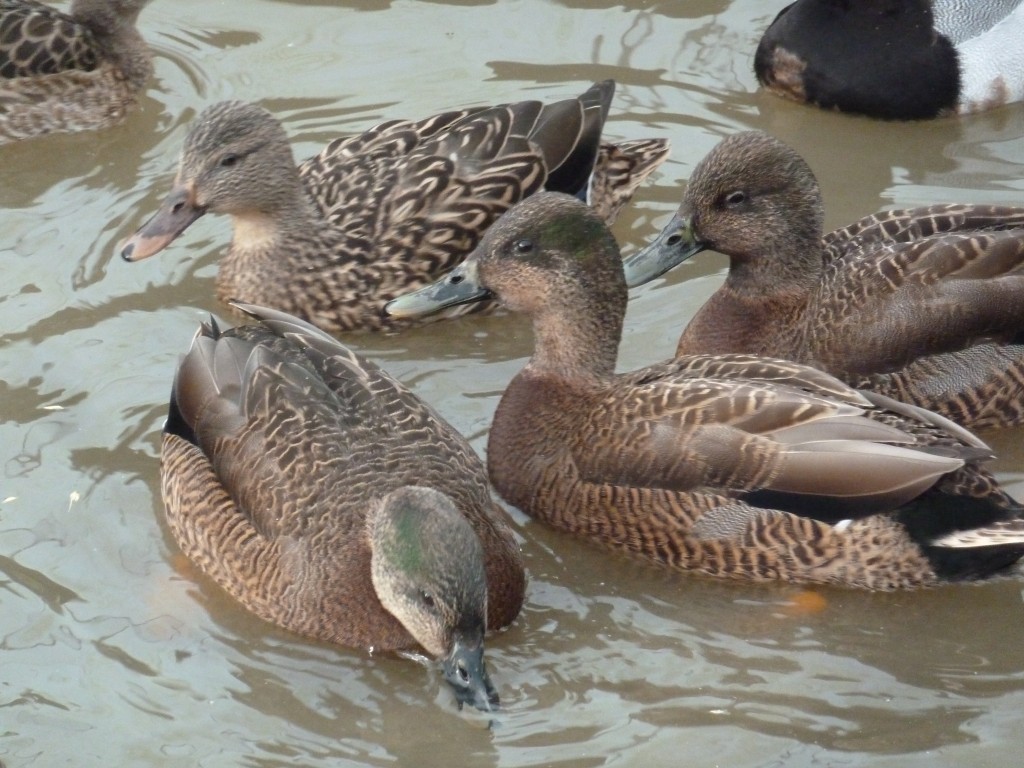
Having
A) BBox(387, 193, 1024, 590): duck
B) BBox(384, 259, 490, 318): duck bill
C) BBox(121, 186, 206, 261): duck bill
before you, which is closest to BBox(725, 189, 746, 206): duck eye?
BBox(387, 193, 1024, 590): duck

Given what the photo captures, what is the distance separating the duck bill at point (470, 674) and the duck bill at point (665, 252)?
2217 mm

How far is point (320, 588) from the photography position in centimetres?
566

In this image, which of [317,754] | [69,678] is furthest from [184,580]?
[317,754]

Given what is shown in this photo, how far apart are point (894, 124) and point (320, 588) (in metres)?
4.76

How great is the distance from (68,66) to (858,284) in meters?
4.48

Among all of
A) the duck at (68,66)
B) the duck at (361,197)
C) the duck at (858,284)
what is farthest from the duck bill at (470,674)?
the duck at (68,66)

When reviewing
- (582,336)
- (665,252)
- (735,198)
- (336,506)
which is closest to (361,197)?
(665,252)

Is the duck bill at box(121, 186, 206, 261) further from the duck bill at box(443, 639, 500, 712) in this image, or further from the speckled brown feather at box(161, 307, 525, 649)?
the duck bill at box(443, 639, 500, 712)

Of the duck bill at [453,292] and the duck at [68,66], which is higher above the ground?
the duck at [68,66]

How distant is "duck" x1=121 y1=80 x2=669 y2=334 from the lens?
7.59 m

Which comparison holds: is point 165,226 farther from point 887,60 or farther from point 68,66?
point 887,60

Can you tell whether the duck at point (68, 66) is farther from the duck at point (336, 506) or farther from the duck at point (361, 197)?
the duck at point (336, 506)

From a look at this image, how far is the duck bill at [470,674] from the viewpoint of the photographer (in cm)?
526

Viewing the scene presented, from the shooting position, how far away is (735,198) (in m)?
6.88
